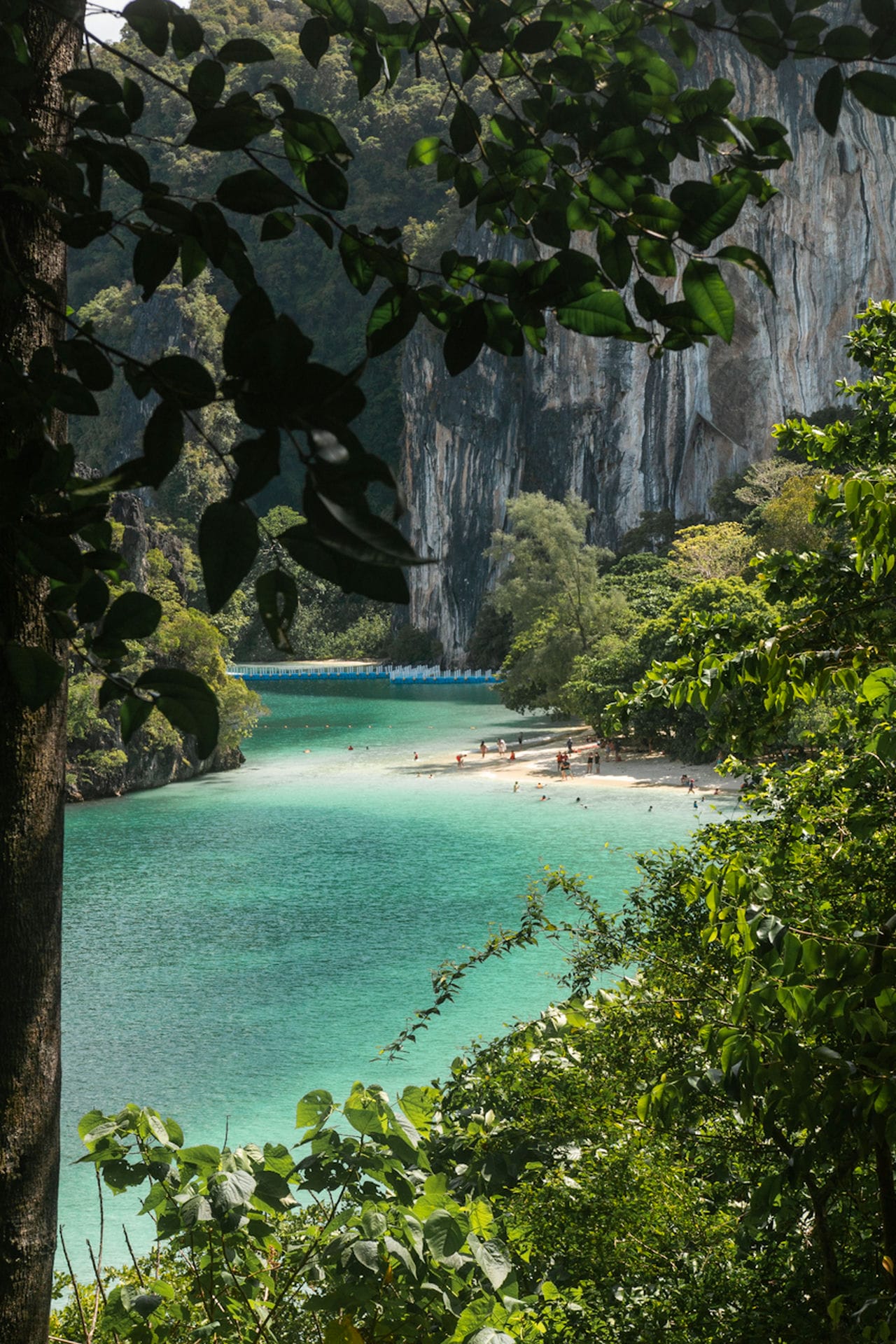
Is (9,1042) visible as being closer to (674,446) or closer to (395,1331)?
(395,1331)

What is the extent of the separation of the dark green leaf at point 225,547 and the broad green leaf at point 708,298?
383mm

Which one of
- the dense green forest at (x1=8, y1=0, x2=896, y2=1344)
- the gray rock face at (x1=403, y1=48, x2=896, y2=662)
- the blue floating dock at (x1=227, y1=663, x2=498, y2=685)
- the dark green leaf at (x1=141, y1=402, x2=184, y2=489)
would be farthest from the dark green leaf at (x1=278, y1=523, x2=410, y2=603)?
the blue floating dock at (x1=227, y1=663, x2=498, y2=685)

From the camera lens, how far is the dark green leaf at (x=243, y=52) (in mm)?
809

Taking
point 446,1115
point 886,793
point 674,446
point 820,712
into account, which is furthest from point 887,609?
point 674,446

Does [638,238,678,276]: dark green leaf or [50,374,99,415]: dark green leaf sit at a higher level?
[638,238,678,276]: dark green leaf

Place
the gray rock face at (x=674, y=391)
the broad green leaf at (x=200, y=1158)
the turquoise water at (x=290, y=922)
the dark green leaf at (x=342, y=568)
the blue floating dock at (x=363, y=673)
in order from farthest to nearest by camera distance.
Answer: the blue floating dock at (x=363, y=673)
the gray rock face at (x=674, y=391)
the turquoise water at (x=290, y=922)
the broad green leaf at (x=200, y=1158)
the dark green leaf at (x=342, y=568)

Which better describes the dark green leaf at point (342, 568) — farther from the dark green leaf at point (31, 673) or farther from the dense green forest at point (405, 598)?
the dark green leaf at point (31, 673)

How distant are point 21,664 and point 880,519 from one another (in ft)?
5.15

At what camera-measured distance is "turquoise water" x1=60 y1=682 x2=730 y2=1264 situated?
907cm

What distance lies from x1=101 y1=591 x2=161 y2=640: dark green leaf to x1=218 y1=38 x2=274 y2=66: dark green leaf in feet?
1.28

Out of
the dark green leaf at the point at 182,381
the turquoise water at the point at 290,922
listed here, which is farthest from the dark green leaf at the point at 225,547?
the turquoise water at the point at 290,922

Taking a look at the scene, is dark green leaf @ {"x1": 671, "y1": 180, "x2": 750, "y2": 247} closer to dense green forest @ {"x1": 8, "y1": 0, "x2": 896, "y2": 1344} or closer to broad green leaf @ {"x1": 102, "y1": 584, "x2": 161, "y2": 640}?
dense green forest @ {"x1": 8, "y1": 0, "x2": 896, "y2": 1344}

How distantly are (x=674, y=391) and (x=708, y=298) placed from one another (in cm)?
4004

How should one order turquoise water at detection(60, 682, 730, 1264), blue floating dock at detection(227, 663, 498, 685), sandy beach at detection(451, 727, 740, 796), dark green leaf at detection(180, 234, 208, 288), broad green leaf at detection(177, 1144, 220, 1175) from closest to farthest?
dark green leaf at detection(180, 234, 208, 288)
broad green leaf at detection(177, 1144, 220, 1175)
turquoise water at detection(60, 682, 730, 1264)
sandy beach at detection(451, 727, 740, 796)
blue floating dock at detection(227, 663, 498, 685)
